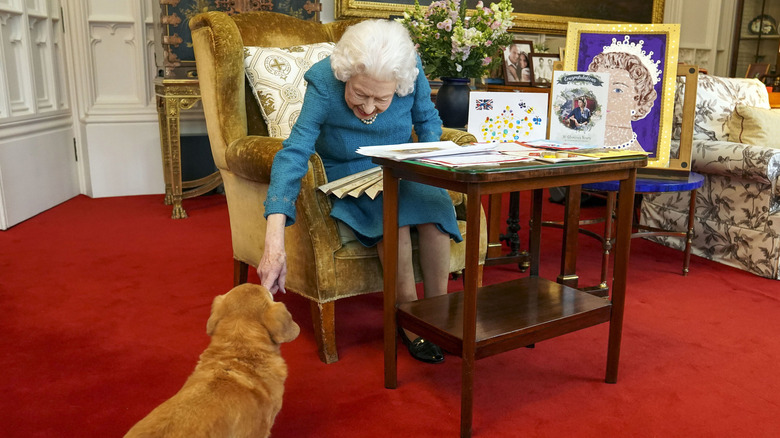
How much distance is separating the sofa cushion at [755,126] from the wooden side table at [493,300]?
2.02 metres

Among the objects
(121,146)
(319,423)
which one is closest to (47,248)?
(121,146)

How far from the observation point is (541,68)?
5520 millimetres

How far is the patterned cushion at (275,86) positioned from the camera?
2631 millimetres

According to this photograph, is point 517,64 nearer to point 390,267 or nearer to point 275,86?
point 275,86

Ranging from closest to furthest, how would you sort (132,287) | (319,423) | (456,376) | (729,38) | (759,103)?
(319,423) < (456,376) < (132,287) < (759,103) < (729,38)

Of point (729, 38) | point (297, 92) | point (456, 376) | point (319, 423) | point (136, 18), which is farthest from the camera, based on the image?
point (729, 38)

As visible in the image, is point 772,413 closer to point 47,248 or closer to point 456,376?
point 456,376

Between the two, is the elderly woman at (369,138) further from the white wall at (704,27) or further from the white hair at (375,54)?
the white wall at (704,27)

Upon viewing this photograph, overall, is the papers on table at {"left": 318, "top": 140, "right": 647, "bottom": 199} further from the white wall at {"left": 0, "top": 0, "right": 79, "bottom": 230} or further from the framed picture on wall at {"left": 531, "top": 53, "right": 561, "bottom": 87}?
the framed picture on wall at {"left": 531, "top": 53, "right": 561, "bottom": 87}

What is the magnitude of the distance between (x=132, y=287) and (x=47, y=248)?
903 millimetres

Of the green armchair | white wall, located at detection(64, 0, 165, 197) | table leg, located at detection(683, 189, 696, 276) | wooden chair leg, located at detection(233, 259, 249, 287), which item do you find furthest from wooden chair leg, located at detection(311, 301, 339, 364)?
white wall, located at detection(64, 0, 165, 197)

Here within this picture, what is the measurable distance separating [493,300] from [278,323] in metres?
0.79

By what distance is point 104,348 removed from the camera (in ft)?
7.55

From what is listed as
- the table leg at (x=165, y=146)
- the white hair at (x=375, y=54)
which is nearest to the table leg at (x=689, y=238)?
the white hair at (x=375, y=54)
